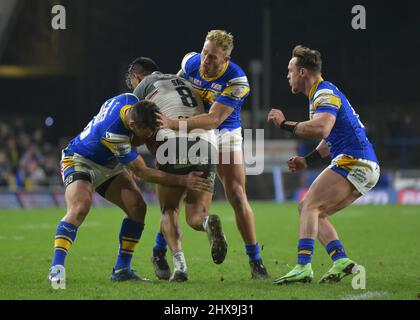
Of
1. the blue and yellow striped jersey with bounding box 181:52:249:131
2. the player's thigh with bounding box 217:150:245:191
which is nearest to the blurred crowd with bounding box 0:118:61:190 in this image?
the blue and yellow striped jersey with bounding box 181:52:249:131

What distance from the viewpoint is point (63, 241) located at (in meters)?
7.20

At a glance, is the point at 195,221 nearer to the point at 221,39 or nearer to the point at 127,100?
the point at 127,100

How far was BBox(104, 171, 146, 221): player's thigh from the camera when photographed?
7789 mm

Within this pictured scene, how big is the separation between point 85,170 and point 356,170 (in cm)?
249

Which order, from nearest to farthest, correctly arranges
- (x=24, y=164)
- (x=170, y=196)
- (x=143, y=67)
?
(x=170, y=196) → (x=143, y=67) → (x=24, y=164)

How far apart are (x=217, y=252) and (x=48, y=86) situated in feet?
82.4

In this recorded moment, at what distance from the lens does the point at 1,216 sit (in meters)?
18.1

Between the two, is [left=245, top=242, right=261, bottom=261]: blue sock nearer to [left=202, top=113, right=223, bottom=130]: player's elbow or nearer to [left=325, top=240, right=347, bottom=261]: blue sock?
[left=325, top=240, right=347, bottom=261]: blue sock

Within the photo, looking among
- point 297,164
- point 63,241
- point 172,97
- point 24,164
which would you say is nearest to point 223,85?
point 172,97

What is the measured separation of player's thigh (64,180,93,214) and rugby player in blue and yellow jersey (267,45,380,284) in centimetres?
178

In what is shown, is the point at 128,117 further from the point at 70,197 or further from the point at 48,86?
the point at 48,86

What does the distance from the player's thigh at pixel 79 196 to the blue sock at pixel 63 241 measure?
0.14 meters

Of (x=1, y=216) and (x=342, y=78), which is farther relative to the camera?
(x=342, y=78)
